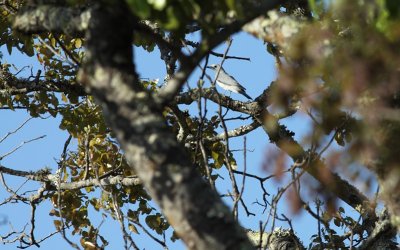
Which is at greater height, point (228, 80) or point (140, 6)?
point (228, 80)

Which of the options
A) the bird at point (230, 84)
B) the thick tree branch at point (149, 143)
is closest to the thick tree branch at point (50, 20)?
the thick tree branch at point (149, 143)

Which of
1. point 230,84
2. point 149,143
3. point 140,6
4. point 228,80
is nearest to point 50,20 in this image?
point 140,6

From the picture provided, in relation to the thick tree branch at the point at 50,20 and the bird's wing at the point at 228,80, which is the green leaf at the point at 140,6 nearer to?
the thick tree branch at the point at 50,20

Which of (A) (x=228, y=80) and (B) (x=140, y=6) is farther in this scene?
(A) (x=228, y=80)

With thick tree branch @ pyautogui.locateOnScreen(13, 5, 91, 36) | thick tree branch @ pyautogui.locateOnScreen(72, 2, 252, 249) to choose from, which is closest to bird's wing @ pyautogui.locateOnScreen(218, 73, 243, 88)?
thick tree branch @ pyautogui.locateOnScreen(13, 5, 91, 36)

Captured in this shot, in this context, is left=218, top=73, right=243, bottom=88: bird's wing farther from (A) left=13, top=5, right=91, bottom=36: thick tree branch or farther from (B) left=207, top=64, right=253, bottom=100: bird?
(A) left=13, top=5, right=91, bottom=36: thick tree branch

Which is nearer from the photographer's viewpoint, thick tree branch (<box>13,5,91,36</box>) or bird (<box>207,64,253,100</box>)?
thick tree branch (<box>13,5,91,36</box>)

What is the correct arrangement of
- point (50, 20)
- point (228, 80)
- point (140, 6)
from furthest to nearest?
point (228, 80), point (50, 20), point (140, 6)

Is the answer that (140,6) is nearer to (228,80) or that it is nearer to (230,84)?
(230,84)

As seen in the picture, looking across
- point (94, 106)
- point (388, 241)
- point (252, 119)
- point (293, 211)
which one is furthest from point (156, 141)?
point (94, 106)

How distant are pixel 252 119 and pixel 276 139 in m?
0.39

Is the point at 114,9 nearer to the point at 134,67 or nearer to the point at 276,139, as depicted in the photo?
the point at 134,67

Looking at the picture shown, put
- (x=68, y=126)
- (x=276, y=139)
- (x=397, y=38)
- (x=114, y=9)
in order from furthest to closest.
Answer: (x=68, y=126) < (x=276, y=139) < (x=114, y=9) < (x=397, y=38)

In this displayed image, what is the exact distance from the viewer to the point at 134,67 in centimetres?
293
